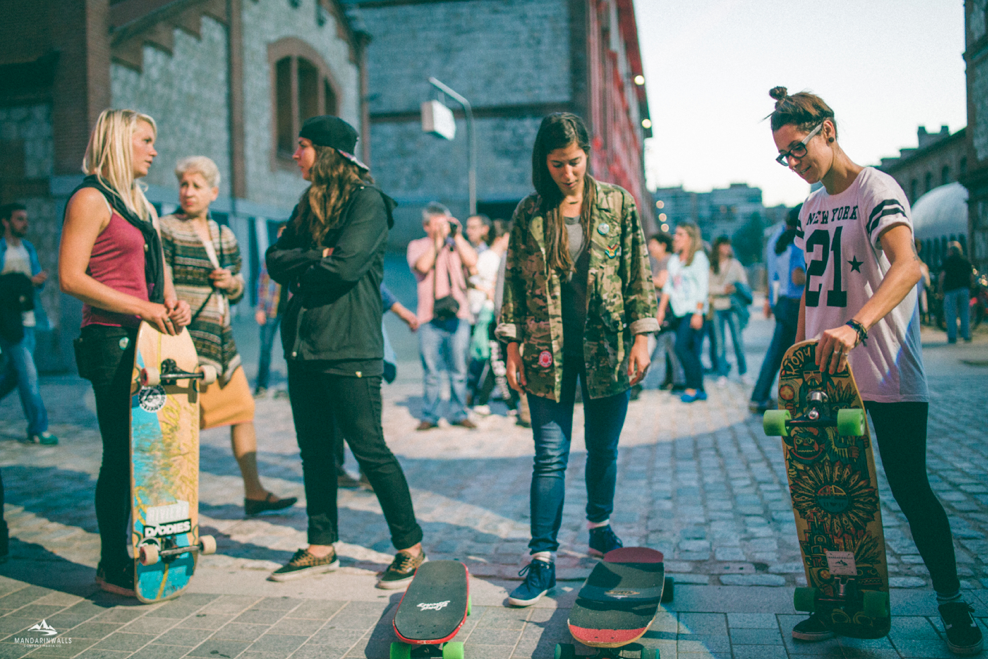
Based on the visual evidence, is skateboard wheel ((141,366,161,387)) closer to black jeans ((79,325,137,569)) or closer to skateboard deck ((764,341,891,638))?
black jeans ((79,325,137,569))

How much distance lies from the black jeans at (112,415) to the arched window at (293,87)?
563 inches

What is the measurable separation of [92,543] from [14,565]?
1.34 feet

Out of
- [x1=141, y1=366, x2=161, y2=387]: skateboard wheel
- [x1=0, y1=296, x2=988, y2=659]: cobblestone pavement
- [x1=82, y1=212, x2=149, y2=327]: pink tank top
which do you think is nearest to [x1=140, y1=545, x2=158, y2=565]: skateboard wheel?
[x1=0, y1=296, x2=988, y2=659]: cobblestone pavement

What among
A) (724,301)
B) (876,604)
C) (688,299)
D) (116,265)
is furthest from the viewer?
(724,301)

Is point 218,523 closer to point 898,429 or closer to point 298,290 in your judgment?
point 298,290

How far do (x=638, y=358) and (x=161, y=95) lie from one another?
1265 cm

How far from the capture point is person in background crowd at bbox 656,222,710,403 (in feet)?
29.0

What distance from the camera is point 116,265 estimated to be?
350cm

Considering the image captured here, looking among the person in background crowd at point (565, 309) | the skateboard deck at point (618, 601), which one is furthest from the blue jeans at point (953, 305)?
the skateboard deck at point (618, 601)

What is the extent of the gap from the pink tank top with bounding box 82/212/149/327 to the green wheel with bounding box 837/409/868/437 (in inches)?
116

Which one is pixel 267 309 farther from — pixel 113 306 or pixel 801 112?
pixel 801 112

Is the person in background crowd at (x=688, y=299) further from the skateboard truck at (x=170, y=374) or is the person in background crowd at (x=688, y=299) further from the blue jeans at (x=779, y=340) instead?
the skateboard truck at (x=170, y=374)

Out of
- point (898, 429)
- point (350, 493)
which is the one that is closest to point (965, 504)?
point (898, 429)

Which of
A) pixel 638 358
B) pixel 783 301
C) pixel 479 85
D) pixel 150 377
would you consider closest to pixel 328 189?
pixel 150 377
